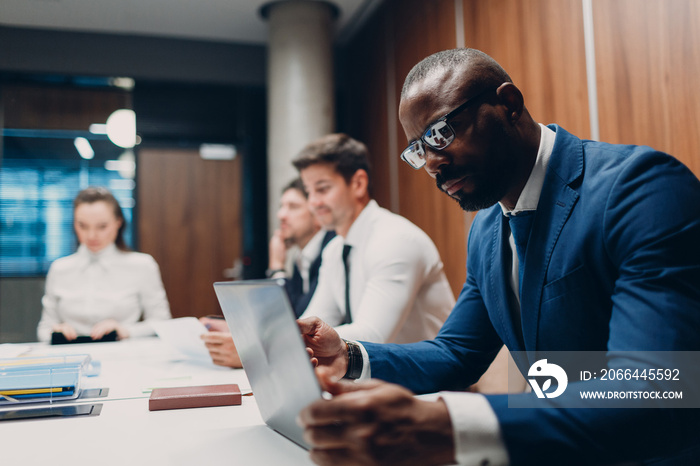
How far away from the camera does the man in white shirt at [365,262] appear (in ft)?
6.21

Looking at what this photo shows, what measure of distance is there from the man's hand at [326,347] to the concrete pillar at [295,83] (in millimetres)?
3424

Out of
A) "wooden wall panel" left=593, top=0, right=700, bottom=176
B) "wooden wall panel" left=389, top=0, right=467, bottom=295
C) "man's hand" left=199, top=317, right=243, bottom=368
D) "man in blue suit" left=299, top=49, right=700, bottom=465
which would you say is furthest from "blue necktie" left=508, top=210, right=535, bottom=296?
"wooden wall panel" left=389, top=0, right=467, bottom=295

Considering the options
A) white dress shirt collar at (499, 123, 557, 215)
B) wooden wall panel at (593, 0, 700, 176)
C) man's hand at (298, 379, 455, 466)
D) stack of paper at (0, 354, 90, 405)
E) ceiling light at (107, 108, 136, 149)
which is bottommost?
stack of paper at (0, 354, 90, 405)

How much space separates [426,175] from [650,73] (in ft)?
6.17

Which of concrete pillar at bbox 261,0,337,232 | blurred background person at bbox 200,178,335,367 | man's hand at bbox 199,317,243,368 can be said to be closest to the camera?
man's hand at bbox 199,317,243,368

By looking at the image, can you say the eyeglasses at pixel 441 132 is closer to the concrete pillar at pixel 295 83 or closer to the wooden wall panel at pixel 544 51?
the wooden wall panel at pixel 544 51

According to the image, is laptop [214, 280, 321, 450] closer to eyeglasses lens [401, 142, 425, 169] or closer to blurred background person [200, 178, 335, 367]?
eyeglasses lens [401, 142, 425, 169]

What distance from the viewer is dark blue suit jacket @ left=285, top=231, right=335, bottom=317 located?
9.30 feet

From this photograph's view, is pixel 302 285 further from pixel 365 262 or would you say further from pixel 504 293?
pixel 504 293

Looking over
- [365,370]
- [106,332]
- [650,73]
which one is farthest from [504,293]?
[106,332]

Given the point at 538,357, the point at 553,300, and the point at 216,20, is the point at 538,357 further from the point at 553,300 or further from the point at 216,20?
the point at 216,20

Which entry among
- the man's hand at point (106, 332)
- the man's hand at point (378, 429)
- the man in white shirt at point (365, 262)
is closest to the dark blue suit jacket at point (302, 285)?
the man in white shirt at point (365, 262)

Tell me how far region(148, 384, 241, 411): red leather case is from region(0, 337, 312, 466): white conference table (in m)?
0.02

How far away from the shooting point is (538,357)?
1135 mm
